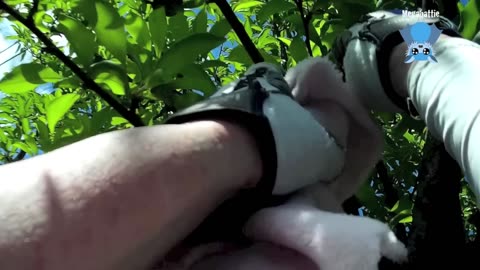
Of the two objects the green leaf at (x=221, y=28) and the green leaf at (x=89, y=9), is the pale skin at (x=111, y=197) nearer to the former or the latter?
the green leaf at (x=89, y=9)

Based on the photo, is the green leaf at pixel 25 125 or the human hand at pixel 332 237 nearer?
the human hand at pixel 332 237

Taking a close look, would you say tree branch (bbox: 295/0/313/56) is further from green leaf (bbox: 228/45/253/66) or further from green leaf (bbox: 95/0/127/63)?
green leaf (bbox: 95/0/127/63)

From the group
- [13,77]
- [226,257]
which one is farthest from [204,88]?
[226,257]

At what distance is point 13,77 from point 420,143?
0.85 meters

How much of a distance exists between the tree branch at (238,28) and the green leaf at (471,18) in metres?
0.31

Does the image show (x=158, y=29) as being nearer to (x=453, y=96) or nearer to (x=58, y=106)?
(x=58, y=106)

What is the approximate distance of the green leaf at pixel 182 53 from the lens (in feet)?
→ 2.90

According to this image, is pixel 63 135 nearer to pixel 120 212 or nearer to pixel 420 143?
pixel 120 212

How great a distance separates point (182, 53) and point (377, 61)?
280mm

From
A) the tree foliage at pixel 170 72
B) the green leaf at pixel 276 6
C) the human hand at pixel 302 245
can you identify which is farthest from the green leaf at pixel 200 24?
the human hand at pixel 302 245

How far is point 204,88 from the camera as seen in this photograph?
92cm

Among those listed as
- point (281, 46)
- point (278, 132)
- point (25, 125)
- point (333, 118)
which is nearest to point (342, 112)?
point (333, 118)

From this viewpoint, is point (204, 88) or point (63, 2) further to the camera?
point (63, 2)

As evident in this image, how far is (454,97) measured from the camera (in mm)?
537
